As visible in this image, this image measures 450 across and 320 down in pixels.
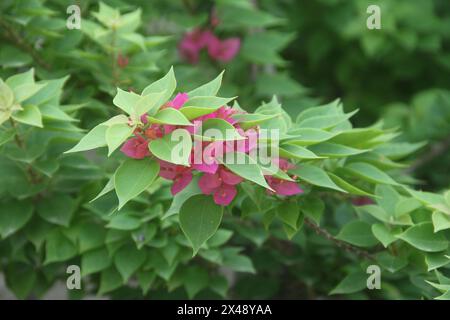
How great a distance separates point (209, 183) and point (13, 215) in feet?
1.81

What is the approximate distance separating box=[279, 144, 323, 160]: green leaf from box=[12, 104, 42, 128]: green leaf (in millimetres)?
453

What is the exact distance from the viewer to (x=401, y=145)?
1667 millimetres

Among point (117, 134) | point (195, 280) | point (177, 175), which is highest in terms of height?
point (117, 134)

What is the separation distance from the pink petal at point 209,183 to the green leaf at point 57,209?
1.54 feet

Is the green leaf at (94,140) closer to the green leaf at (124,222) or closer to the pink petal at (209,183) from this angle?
the pink petal at (209,183)

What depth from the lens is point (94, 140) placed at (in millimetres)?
1143

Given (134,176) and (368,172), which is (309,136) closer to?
(368,172)

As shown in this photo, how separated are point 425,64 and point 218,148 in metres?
1.98

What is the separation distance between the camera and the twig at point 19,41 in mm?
1740

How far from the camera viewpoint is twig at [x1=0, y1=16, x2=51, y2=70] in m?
1.74

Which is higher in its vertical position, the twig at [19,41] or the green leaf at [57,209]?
the twig at [19,41]

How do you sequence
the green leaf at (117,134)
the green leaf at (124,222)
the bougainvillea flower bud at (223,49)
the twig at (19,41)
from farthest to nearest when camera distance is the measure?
1. the bougainvillea flower bud at (223,49)
2. the twig at (19,41)
3. the green leaf at (124,222)
4. the green leaf at (117,134)

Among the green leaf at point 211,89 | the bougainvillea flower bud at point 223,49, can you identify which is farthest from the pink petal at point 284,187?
the bougainvillea flower bud at point 223,49

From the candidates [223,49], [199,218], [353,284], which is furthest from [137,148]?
[223,49]
